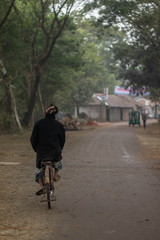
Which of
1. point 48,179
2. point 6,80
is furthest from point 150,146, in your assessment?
point 48,179

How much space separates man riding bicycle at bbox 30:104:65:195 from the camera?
7550 mm

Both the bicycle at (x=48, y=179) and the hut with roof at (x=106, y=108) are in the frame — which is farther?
the hut with roof at (x=106, y=108)

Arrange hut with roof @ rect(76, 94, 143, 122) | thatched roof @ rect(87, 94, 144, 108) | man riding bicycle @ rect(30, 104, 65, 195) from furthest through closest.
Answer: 1. hut with roof @ rect(76, 94, 143, 122)
2. thatched roof @ rect(87, 94, 144, 108)
3. man riding bicycle @ rect(30, 104, 65, 195)

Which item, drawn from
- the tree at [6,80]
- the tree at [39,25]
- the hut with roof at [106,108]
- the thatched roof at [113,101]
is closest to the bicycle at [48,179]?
the tree at [6,80]

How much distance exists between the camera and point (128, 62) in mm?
47906

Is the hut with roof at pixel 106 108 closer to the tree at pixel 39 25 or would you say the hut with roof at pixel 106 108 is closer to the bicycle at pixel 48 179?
the tree at pixel 39 25

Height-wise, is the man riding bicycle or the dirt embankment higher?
the man riding bicycle

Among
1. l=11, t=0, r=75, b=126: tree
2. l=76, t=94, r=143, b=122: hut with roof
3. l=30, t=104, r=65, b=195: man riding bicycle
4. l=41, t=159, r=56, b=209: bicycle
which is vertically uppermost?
l=11, t=0, r=75, b=126: tree

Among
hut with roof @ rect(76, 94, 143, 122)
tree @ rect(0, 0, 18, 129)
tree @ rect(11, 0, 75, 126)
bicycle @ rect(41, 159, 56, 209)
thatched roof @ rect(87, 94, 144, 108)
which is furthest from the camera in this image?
hut with roof @ rect(76, 94, 143, 122)

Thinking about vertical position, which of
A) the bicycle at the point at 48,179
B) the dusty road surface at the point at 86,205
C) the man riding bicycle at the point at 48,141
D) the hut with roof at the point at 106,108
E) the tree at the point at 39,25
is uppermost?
the tree at the point at 39,25

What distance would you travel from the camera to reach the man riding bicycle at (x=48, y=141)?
755 cm

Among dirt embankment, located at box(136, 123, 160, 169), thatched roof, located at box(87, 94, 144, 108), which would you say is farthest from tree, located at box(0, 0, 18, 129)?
thatched roof, located at box(87, 94, 144, 108)

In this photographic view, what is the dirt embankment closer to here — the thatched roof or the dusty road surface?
the dusty road surface

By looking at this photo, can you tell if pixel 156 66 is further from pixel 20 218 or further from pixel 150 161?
pixel 20 218
